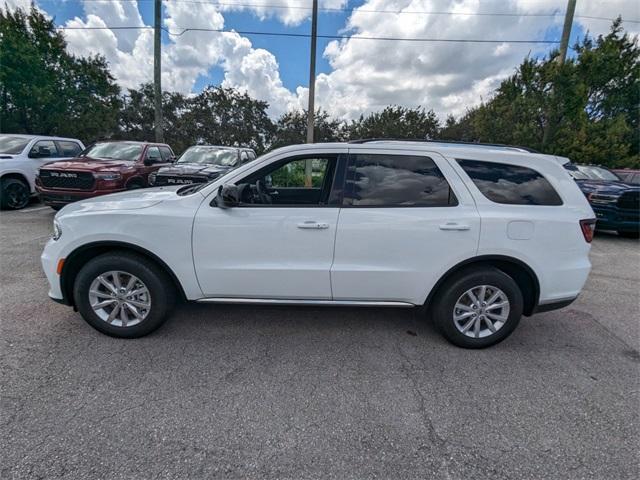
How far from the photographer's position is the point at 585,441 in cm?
204

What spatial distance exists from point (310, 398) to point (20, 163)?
9765 millimetres

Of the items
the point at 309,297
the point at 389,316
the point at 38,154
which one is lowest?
the point at 389,316

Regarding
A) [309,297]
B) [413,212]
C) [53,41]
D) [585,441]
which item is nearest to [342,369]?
[309,297]

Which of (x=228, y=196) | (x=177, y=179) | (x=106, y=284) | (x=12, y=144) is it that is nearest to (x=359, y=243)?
(x=228, y=196)

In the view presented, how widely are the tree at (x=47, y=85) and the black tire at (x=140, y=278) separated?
56.3 feet

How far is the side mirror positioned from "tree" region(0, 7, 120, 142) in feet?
58.1

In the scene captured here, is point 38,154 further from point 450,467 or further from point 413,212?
point 450,467

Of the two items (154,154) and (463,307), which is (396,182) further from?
(154,154)

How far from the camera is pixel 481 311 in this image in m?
2.95

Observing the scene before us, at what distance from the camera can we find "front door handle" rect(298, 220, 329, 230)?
2.78 m

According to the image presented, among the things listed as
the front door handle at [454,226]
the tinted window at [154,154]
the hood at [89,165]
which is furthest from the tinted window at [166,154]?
the front door handle at [454,226]

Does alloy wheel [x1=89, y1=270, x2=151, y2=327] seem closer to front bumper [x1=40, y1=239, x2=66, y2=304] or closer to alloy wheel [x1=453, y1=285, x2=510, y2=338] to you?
front bumper [x1=40, y1=239, x2=66, y2=304]

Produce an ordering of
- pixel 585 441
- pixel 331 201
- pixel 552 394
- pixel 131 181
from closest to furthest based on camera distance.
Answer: pixel 585 441 → pixel 552 394 → pixel 331 201 → pixel 131 181

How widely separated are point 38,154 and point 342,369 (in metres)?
10.1
